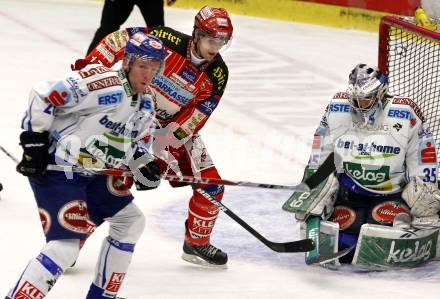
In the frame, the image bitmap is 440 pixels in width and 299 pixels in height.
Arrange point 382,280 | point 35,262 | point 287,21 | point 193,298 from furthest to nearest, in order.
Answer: point 287,21 < point 382,280 < point 193,298 < point 35,262

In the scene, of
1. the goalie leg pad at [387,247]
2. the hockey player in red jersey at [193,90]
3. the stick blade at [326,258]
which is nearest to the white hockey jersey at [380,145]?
the goalie leg pad at [387,247]

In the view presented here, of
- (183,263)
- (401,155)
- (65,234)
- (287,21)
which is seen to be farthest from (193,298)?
(287,21)

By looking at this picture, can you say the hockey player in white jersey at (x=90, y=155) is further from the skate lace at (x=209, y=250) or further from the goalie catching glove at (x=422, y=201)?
Result: the goalie catching glove at (x=422, y=201)

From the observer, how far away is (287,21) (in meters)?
10.9

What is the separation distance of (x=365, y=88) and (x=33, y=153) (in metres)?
1.72

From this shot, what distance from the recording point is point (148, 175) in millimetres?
4320

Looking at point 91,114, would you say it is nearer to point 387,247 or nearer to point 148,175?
point 148,175

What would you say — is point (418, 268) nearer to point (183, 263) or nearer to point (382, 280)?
point (382, 280)

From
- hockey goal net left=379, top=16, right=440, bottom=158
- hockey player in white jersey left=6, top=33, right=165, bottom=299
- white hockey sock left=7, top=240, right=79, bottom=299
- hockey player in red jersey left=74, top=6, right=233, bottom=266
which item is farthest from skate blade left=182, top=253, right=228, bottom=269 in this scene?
hockey goal net left=379, top=16, right=440, bottom=158

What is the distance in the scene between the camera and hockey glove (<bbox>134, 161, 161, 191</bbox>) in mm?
4305

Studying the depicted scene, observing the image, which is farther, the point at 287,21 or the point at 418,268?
the point at 287,21

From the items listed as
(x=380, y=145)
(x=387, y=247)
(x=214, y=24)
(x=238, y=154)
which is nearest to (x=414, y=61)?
(x=238, y=154)

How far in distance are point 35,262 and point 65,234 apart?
15cm

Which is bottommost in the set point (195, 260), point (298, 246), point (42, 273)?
point (195, 260)
